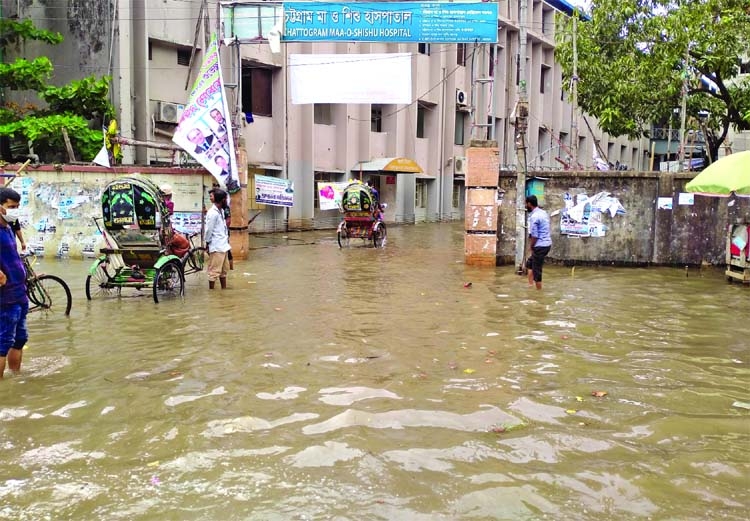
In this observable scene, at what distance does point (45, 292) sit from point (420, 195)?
24703mm

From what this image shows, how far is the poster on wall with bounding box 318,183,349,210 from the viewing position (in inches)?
923

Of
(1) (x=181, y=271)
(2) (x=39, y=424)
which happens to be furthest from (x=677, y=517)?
(1) (x=181, y=271)

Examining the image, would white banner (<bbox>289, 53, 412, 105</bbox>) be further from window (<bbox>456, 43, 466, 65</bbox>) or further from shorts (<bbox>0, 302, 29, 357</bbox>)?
window (<bbox>456, 43, 466, 65</bbox>)

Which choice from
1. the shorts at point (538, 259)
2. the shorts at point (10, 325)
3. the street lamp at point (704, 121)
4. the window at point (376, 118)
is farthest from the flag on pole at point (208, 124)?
the window at point (376, 118)

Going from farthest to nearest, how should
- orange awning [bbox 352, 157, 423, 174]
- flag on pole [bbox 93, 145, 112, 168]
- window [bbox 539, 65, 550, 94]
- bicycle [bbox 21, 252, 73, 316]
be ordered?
window [bbox 539, 65, 550, 94] → orange awning [bbox 352, 157, 423, 174] → flag on pole [bbox 93, 145, 112, 168] → bicycle [bbox 21, 252, 73, 316]

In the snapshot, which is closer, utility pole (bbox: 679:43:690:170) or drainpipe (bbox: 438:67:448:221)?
utility pole (bbox: 679:43:690:170)

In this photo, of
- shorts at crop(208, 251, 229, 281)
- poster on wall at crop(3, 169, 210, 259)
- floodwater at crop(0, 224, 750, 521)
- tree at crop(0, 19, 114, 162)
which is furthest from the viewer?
tree at crop(0, 19, 114, 162)

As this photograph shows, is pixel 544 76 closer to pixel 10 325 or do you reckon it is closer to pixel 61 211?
pixel 61 211

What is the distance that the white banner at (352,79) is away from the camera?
16.2 metres

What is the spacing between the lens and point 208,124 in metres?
13.5

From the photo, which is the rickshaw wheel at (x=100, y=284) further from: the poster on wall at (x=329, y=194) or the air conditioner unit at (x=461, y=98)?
the air conditioner unit at (x=461, y=98)

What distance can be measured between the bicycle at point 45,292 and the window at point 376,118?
21.2 m

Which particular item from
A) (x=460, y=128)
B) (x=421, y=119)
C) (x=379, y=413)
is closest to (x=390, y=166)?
(x=421, y=119)

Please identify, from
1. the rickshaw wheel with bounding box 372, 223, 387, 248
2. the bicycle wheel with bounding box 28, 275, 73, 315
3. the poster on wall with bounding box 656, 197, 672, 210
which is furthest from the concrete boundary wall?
the bicycle wheel with bounding box 28, 275, 73, 315
